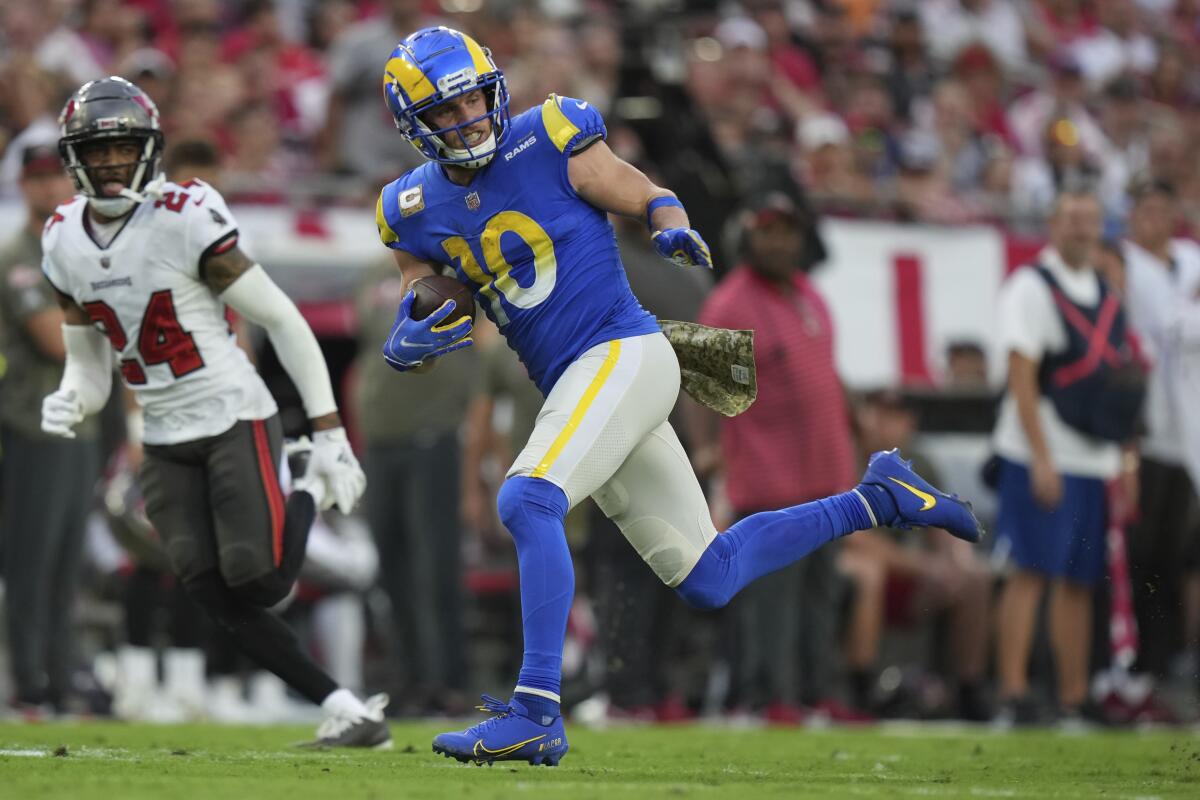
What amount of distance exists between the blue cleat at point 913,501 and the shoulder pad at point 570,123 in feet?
4.09

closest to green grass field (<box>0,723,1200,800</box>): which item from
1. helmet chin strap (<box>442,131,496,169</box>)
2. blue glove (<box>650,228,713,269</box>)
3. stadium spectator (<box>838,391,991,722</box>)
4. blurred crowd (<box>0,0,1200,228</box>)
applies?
blue glove (<box>650,228,713,269</box>)

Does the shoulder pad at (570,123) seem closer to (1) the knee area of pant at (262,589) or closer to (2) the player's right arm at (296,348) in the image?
(2) the player's right arm at (296,348)

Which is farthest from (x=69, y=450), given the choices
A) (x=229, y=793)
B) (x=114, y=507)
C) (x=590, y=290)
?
(x=229, y=793)

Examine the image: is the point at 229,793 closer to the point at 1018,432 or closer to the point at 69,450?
the point at 69,450

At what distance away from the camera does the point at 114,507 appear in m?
8.39

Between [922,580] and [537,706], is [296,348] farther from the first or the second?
[922,580]

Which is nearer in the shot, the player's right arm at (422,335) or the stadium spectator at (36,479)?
the player's right arm at (422,335)

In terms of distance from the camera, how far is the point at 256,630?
6223 mm

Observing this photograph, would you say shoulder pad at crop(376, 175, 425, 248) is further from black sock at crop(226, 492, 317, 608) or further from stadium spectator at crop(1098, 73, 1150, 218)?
stadium spectator at crop(1098, 73, 1150, 218)

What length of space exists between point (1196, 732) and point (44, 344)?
516 centimetres

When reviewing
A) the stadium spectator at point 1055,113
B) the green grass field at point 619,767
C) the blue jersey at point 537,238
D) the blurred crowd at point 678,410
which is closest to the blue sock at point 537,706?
the green grass field at point 619,767

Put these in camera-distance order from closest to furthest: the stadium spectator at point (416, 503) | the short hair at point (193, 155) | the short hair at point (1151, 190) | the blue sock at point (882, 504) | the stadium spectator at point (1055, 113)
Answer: the blue sock at point (882, 504)
the short hair at point (193, 155)
the stadium spectator at point (416, 503)
the short hair at point (1151, 190)
the stadium spectator at point (1055, 113)

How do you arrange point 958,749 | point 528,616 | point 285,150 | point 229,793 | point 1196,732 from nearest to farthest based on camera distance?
point 229,793 → point 528,616 → point 958,749 → point 1196,732 → point 285,150

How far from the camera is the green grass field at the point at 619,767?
15.4 feet
